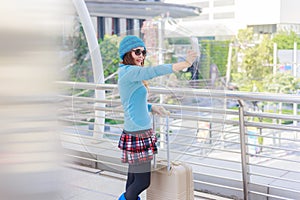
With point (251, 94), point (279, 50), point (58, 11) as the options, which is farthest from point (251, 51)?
point (58, 11)

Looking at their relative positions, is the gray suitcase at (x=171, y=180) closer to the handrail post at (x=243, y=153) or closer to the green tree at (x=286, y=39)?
the handrail post at (x=243, y=153)

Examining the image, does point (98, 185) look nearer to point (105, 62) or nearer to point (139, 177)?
point (139, 177)

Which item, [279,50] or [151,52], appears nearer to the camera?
[151,52]

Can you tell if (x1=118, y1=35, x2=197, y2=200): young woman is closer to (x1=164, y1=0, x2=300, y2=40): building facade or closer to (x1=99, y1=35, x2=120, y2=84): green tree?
(x1=99, y1=35, x2=120, y2=84): green tree

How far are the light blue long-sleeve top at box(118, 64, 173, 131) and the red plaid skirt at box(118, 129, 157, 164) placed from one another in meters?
0.03

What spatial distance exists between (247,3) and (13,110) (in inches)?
720

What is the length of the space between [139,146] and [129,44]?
45 cm

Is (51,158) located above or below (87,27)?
below

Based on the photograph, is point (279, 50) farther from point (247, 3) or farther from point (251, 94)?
point (251, 94)

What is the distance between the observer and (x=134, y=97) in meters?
1.68

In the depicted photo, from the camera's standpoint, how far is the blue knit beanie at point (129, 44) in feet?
5.55

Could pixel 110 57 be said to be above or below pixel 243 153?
above

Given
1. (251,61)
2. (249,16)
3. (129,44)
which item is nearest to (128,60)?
(129,44)

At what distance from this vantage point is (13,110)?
39cm
